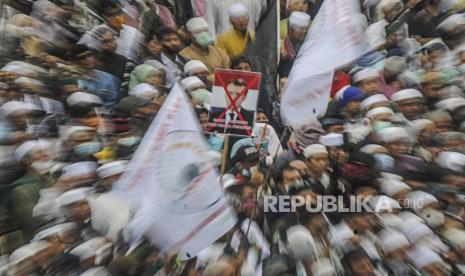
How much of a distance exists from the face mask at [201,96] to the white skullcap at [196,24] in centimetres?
49

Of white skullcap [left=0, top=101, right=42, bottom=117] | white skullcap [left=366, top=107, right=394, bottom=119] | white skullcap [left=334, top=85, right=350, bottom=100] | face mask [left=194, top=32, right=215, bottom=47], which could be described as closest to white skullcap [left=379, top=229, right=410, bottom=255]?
white skullcap [left=366, top=107, right=394, bottom=119]

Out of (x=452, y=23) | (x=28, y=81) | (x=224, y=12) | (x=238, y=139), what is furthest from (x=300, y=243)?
(x=452, y=23)

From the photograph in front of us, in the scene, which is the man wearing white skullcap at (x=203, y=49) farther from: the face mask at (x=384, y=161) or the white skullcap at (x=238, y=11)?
the face mask at (x=384, y=161)

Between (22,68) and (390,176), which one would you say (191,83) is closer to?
(22,68)

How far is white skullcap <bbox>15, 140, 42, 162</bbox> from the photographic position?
3.38m

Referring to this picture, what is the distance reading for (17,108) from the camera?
366 cm

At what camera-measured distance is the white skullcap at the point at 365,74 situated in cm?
395

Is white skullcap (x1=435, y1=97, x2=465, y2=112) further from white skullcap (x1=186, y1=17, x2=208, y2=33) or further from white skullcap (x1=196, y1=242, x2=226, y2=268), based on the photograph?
white skullcap (x1=196, y1=242, x2=226, y2=268)

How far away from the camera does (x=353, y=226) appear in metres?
3.29

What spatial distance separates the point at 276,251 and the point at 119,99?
135 cm

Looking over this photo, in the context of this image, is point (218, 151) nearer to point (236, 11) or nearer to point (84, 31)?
point (236, 11)

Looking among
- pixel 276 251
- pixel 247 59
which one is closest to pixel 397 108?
pixel 247 59

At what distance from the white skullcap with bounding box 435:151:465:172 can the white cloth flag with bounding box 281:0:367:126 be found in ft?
2.74

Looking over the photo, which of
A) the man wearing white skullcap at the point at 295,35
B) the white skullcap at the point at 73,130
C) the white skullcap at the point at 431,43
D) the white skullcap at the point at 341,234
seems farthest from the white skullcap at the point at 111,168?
the white skullcap at the point at 431,43
